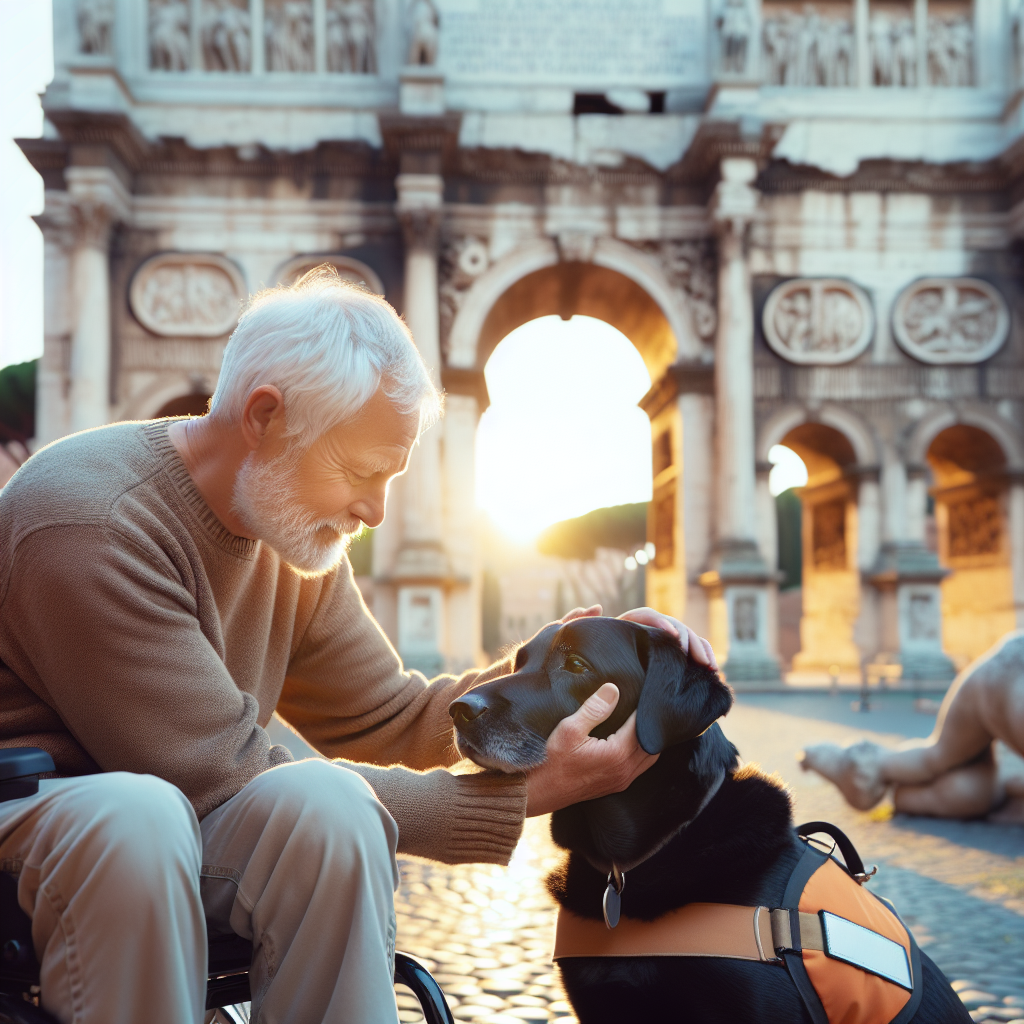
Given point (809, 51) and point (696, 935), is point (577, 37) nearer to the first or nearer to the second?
point (809, 51)

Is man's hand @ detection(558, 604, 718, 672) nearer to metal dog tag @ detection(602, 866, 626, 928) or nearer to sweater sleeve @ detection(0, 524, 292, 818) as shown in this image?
metal dog tag @ detection(602, 866, 626, 928)

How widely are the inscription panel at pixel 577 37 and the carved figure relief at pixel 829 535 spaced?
25.5ft

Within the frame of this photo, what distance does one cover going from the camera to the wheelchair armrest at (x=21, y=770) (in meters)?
1.43

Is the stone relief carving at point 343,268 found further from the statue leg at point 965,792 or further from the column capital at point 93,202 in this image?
the statue leg at point 965,792

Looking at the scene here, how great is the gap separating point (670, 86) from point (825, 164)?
2853 millimetres

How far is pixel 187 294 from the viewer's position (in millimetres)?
16422

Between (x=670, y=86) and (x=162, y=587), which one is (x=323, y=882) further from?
(x=670, y=86)

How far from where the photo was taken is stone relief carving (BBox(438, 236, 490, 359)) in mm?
16578

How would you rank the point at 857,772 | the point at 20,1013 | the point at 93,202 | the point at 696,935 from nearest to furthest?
the point at 20,1013, the point at 696,935, the point at 857,772, the point at 93,202

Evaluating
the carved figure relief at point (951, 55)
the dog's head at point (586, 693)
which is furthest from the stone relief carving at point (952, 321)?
the dog's head at point (586, 693)

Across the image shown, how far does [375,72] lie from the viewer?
16984 millimetres

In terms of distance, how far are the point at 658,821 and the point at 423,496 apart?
532 inches

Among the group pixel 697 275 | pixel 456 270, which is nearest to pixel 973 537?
pixel 697 275

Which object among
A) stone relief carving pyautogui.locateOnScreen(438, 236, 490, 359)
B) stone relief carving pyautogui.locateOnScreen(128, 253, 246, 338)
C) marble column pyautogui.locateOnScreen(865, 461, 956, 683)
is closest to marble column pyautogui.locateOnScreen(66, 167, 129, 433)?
stone relief carving pyautogui.locateOnScreen(128, 253, 246, 338)
